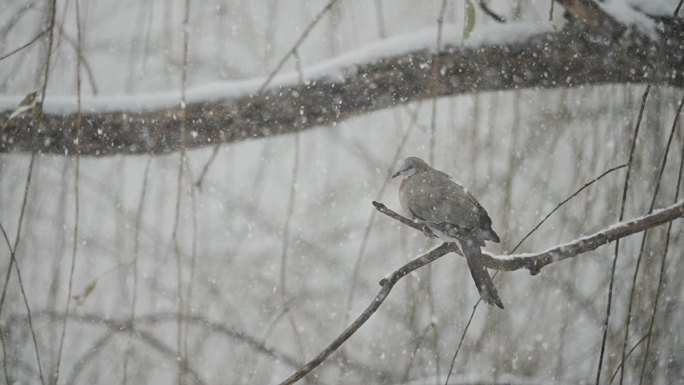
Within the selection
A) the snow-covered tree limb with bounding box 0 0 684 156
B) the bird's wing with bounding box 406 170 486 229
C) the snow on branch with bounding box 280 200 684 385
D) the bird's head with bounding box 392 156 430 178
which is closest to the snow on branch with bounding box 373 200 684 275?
the snow on branch with bounding box 280 200 684 385

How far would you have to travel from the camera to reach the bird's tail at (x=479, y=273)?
107cm

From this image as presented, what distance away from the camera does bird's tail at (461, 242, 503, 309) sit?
1.07 m

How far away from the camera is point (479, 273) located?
1167 millimetres

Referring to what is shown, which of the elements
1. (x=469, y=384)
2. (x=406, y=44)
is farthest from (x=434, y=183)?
(x=469, y=384)

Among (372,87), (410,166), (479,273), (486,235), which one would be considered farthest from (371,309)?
(410,166)

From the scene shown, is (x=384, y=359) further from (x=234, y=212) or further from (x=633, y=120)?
(x=633, y=120)

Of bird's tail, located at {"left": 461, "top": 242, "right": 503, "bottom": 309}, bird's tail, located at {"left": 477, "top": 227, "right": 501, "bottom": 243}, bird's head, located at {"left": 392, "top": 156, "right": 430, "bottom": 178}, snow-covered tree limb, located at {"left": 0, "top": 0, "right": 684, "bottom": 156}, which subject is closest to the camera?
bird's tail, located at {"left": 461, "top": 242, "right": 503, "bottom": 309}

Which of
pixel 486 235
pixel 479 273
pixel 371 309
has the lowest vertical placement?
pixel 371 309

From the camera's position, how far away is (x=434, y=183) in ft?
5.17

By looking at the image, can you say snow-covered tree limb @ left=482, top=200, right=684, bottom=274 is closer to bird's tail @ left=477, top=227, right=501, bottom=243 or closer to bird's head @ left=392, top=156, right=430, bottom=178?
bird's tail @ left=477, top=227, right=501, bottom=243

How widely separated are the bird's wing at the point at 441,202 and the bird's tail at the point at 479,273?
0.14 m

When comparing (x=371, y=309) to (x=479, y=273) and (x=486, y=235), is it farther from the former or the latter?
(x=486, y=235)

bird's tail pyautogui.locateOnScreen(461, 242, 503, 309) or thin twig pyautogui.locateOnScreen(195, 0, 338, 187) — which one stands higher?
thin twig pyautogui.locateOnScreen(195, 0, 338, 187)

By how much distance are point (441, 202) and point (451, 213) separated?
0.07 metres
